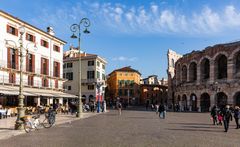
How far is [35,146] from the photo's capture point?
35.7 feet

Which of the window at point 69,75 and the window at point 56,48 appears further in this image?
the window at point 69,75

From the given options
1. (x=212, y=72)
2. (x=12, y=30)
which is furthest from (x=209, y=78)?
(x=12, y=30)

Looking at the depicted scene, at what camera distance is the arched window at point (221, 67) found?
47.9m

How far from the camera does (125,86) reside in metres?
96.7

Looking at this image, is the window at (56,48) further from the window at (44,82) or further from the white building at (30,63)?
the window at (44,82)

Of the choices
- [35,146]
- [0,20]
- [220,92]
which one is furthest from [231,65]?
[35,146]

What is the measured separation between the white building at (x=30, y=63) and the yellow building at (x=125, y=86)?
5150 cm

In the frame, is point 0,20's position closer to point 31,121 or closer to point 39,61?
point 39,61

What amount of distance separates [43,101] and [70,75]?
2671 cm

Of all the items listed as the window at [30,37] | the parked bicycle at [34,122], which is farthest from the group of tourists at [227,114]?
the window at [30,37]

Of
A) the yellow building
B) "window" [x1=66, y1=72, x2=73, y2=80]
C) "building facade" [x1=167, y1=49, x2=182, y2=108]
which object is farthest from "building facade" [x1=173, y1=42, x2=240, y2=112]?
the yellow building

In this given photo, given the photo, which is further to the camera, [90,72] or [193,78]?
[90,72]

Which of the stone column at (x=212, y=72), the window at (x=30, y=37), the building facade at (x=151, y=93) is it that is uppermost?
the window at (x=30, y=37)

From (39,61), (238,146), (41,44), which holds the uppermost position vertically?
(41,44)
